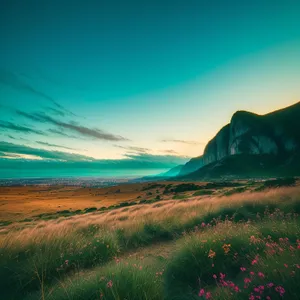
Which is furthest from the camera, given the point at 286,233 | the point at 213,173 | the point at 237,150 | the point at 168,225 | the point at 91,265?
the point at 237,150

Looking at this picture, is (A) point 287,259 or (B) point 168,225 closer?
(A) point 287,259

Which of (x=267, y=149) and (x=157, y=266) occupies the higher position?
(x=267, y=149)

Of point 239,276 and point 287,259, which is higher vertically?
point 287,259

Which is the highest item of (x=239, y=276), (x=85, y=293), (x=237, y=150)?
(x=237, y=150)

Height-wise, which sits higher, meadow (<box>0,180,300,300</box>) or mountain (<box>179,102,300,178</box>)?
mountain (<box>179,102,300,178</box>)

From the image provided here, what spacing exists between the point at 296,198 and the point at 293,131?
205 metres

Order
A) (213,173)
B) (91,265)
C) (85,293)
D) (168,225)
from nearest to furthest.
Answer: (85,293) → (91,265) → (168,225) → (213,173)

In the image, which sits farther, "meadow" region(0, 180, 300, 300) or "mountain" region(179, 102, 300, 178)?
"mountain" region(179, 102, 300, 178)

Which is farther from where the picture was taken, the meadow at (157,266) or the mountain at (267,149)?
the mountain at (267,149)

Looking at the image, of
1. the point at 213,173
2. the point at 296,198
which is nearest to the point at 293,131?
the point at 213,173

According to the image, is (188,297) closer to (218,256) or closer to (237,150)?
(218,256)

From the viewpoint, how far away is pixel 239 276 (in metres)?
3.79

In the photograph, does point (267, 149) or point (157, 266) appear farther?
point (267, 149)

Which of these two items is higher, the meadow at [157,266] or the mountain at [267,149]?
the mountain at [267,149]
